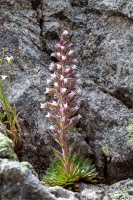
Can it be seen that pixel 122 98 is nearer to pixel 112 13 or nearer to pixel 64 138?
pixel 64 138

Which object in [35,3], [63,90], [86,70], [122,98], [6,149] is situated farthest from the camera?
[35,3]

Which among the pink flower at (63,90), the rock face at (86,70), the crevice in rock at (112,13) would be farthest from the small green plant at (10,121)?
the crevice in rock at (112,13)

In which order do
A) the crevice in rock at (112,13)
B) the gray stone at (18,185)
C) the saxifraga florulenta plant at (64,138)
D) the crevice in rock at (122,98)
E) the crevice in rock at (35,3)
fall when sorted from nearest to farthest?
the gray stone at (18,185)
the saxifraga florulenta plant at (64,138)
the crevice in rock at (122,98)
the crevice in rock at (112,13)
the crevice in rock at (35,3)

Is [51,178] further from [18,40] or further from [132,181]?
[18,40]

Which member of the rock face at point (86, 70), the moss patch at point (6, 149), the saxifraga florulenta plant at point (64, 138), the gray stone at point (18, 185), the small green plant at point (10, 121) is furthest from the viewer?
the rock face at point (86, 70)

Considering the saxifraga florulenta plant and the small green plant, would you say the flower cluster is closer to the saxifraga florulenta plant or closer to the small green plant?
the saxifraga florulenta plant

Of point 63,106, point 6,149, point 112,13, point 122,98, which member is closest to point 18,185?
point 6,149

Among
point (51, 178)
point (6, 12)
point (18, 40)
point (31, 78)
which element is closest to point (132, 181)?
point (51, 178)

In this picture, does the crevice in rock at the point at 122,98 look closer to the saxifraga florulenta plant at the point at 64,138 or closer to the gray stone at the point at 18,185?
the saxifraga florulenta plant at the point at 64,138
